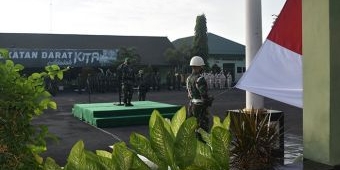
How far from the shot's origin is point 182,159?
204cm

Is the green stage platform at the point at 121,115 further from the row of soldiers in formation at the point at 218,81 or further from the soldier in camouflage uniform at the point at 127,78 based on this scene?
the row of soldiers in formation at the point at 218,81

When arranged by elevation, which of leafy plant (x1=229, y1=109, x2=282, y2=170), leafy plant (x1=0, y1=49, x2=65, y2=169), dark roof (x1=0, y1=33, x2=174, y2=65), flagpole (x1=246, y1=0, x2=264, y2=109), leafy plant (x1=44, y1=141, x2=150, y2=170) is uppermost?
dark roof (x1=0, y1=33, x2=174, y2=65)

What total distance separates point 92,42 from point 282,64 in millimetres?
37643

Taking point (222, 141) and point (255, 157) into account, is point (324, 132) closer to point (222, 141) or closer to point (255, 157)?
point (255, 157)

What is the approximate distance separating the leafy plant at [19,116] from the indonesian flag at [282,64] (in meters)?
3.06

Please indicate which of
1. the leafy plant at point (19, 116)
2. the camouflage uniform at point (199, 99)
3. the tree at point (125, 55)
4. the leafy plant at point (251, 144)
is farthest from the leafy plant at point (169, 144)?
the tree at point (125, 55)

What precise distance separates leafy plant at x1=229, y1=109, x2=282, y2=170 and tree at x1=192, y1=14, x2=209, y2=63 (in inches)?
1530

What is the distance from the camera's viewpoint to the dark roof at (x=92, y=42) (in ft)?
125

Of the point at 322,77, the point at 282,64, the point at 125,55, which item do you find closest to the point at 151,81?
the point at 125,55

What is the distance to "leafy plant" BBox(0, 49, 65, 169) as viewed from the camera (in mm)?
1968

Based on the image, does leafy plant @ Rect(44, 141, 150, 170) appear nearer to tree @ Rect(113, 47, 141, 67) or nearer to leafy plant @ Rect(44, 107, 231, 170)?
leafy plant @ Rect(44, 107, 231, 170)

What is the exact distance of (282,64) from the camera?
4.84 m

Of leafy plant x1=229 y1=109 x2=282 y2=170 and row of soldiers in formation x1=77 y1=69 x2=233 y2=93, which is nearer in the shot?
Answer: leafy plant x1=229 y1=109 x2=282 y2=170

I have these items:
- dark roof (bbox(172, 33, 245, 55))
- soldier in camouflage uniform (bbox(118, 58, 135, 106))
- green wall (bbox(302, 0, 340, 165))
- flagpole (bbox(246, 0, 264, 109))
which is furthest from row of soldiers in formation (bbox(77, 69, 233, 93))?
green wall (bbox(302, 0, 340, 165))
